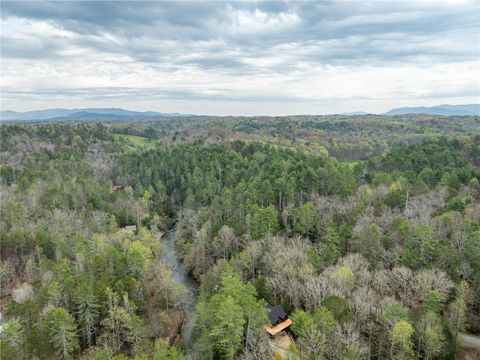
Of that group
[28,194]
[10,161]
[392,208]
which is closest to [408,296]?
[392,208]

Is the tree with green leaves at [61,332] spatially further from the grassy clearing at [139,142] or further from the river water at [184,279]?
the grassy clearing at [139,142]

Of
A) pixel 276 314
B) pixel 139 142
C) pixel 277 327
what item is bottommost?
pixel 277 327

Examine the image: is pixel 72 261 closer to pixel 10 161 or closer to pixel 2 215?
pixel 2 215

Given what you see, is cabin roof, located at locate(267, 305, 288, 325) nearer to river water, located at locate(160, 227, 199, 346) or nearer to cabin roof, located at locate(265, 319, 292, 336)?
cabin roof, located at locate(265, 319, 292, 336)

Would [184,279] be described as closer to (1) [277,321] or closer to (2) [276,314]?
(2) [276,314]

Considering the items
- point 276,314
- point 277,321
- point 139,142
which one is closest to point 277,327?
point 277,321

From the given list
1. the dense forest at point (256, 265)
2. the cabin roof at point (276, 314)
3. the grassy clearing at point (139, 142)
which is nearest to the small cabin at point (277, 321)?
the cabin roof at point (276, 314)

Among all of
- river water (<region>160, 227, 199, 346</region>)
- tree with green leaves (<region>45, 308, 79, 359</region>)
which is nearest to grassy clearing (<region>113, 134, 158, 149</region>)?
river water (<region>160, 227, 199, 346</region>)
